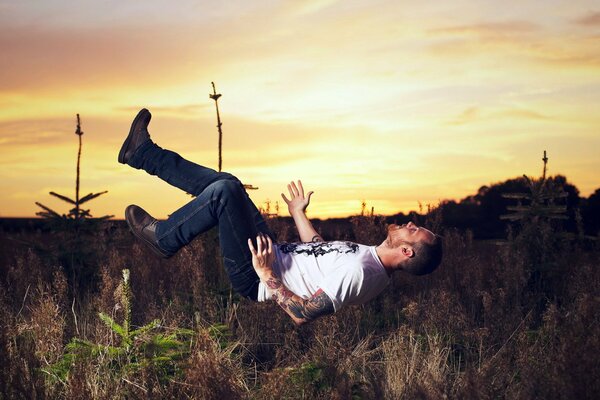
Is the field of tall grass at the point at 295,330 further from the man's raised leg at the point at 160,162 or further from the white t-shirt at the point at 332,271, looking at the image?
the man's raised leg at the point at 160,162

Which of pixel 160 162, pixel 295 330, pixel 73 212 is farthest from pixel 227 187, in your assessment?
pixel 73 212

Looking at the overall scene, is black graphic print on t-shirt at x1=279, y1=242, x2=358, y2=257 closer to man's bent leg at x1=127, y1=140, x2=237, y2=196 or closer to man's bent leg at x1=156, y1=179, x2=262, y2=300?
man's bent leg at x1=156, y1=179, x2=262, y2=300

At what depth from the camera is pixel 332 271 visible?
5.48 m

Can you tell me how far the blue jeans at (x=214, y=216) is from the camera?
5785mm

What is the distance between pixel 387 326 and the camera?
746 centimetres

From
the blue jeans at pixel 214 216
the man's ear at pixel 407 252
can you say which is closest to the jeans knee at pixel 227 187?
the blue jeans at pixel 214 216

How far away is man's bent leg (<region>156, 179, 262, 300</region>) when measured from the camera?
19.0 feet

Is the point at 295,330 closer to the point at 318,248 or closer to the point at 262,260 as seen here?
the point at 318,248

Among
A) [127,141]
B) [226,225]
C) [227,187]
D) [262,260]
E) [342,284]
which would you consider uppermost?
[127,141]

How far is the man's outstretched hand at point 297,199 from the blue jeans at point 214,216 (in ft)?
1.25

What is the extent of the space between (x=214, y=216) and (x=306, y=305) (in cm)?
113

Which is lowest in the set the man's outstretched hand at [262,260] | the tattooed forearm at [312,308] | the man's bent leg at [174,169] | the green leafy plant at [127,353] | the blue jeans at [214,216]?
the green leafy plant at [127,353]

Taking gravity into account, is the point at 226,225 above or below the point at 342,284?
above

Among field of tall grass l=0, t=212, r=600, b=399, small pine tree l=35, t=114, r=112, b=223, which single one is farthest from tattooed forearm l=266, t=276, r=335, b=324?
small pine tree l=35, t=114, r=112, b=223
